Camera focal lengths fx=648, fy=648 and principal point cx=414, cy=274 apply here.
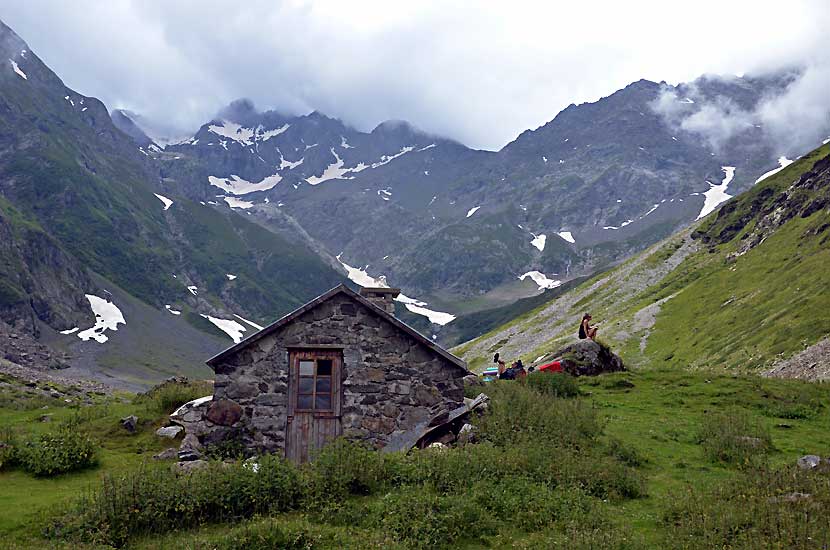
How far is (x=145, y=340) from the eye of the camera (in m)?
160

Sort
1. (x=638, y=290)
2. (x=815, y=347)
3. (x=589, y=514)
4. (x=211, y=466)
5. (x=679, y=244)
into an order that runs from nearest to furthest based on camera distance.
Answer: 1. (x=589, y=514)
2. (x=211, y=466)
3. (x=815, y=347)
4. (x=638, y=290)
5. (x=679, y=244)

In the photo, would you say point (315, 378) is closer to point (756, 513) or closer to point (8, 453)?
point (8, 453)

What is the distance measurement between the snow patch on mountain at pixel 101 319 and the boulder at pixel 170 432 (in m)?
140

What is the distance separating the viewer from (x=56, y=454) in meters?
17.1

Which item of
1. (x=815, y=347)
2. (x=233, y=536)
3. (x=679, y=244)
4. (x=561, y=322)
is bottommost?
(x=233, y=536)

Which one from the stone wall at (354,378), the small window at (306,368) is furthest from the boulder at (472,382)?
the small window at (306,368)

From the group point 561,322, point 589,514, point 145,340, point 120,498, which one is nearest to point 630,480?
point 589,514

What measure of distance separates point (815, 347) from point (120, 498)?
46.0 m

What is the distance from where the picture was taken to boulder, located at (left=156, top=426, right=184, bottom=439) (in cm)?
2081

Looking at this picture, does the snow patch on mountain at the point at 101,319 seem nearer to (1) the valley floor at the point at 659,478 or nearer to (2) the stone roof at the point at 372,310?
(1) the valley floor at the point at 659,478

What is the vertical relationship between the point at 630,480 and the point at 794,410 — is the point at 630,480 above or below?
below

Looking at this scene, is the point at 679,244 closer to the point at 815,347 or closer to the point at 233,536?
the point at 815,347

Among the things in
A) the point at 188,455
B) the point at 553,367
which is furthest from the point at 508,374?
the point at 188,455

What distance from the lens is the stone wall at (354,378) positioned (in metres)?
19.9
